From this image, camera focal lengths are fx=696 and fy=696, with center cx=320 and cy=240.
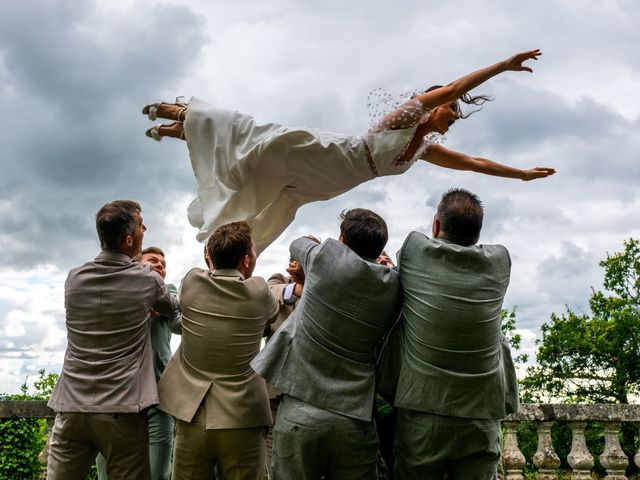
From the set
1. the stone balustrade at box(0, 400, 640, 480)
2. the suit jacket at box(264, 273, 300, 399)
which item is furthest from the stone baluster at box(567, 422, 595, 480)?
the suit jacket at box(264, 273, 300, 399)

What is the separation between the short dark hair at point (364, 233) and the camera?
12.4ft

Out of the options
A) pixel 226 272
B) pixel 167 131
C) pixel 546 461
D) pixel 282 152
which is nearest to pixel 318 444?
pixel 226 272

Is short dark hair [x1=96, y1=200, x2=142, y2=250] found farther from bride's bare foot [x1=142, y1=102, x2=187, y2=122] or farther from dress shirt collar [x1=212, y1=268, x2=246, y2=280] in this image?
bride's bare foot [x1=142, y1=102, x2=187, y2=122]

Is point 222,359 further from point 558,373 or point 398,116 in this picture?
point 558,373

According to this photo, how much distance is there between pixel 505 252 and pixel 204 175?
7.32 ft

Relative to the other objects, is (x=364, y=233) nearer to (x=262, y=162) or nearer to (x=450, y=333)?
(x=450, y=333)

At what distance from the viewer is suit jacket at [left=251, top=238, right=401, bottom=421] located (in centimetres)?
359

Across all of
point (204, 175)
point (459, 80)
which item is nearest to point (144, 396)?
point (204, 175)

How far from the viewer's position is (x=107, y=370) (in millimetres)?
3939

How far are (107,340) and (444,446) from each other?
6.41ft

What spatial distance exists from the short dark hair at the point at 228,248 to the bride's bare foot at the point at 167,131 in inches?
46.4

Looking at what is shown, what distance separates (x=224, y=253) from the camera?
402 cm

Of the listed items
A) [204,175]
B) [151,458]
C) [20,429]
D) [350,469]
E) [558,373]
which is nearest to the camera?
[350,469]

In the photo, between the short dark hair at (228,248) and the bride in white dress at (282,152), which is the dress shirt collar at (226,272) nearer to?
the short dark hair at (228,248)
